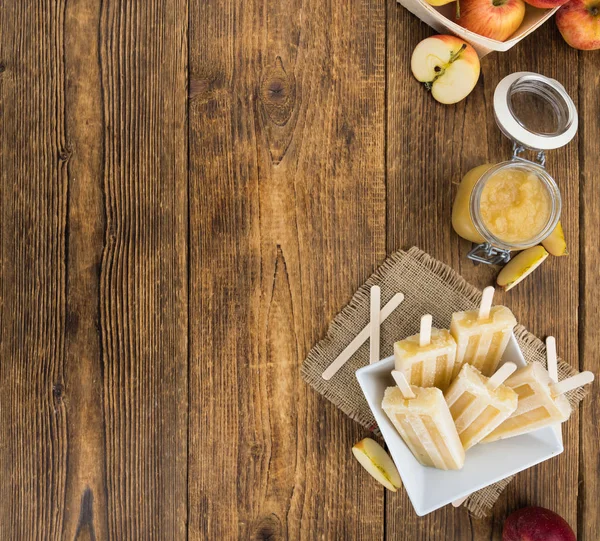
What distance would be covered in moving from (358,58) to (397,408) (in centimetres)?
51

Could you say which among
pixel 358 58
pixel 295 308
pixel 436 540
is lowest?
pixel 436 540

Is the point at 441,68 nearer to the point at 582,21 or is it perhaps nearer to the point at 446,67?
the point at 446,67

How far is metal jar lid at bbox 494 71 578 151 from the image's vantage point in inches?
31.8

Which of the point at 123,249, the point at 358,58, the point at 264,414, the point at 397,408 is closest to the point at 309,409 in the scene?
the point at 264,414

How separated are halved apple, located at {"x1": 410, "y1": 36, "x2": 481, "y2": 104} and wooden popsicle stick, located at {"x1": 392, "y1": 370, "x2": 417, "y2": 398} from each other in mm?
429

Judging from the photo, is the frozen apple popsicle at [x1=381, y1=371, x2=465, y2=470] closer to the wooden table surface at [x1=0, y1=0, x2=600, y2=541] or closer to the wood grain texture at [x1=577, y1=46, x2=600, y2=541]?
the wooden table surface at [x1=0, y1=0, x2=600, y2=541]

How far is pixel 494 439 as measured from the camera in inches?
28.8

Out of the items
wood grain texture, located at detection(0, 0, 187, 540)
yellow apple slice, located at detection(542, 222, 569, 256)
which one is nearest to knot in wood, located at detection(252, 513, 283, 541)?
wood grain texture, located at detection(0, 0, 187, 540)

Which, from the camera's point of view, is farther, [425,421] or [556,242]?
[556,242]

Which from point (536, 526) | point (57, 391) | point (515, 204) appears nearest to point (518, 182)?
point (515, 204)

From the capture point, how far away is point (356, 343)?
2.78ft

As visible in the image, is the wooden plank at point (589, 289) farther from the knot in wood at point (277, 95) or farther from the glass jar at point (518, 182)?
the knot in wood at point (277, 95)

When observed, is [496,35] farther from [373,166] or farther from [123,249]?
[123,249]

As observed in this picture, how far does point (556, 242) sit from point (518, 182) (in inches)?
4.7
